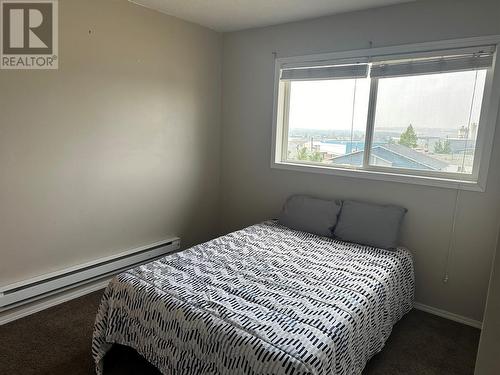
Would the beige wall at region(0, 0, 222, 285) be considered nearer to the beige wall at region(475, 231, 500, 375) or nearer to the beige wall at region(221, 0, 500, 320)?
the beige wall at region(221, 0, 500, 320)

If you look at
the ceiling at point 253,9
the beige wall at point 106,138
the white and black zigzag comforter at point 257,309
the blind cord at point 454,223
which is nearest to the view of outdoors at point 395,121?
the blind cord at point 454,223

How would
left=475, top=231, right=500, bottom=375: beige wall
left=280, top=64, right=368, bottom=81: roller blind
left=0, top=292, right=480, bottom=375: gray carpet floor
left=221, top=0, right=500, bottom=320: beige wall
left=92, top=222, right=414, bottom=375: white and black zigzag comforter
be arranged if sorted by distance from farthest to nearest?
left=280, top=64, right=368, bottom=81: roller blind
left=221, top=0, right=500, bottom=320: beige wall
left=0, top=292, right=480, bottom=375: gray carpet floor
left=92, top=222, right=414, bottom=375: white and black zigzag comforter
left=475, top=231, right=500, bottom=375: beige wall

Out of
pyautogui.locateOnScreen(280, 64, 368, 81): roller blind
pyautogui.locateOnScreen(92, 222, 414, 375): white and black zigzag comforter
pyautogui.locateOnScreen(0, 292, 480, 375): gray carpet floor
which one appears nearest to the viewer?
pyautogui.locateOnScreen(92, 222, 414, 375): white and black zigzag comforter

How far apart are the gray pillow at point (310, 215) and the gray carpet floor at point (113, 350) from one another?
0.93 metres

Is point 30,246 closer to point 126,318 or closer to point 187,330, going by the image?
point 126,318

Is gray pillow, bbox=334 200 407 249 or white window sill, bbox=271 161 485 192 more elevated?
white window sill, bbox=271 161 485 192

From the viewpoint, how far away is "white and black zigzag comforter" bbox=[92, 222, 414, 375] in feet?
4.87

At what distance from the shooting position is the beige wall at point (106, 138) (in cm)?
232

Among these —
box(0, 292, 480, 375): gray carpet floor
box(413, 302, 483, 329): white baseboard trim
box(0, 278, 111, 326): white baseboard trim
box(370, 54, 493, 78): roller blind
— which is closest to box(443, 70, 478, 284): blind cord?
box(370, 54, 493, 78): roller blind

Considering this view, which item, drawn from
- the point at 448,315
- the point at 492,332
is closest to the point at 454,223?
the point at 448,315

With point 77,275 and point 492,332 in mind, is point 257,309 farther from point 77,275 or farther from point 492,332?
point 77,275

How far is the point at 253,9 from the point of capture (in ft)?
9.28

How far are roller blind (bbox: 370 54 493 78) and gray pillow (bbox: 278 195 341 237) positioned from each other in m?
1.16

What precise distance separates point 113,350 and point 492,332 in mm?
2065
